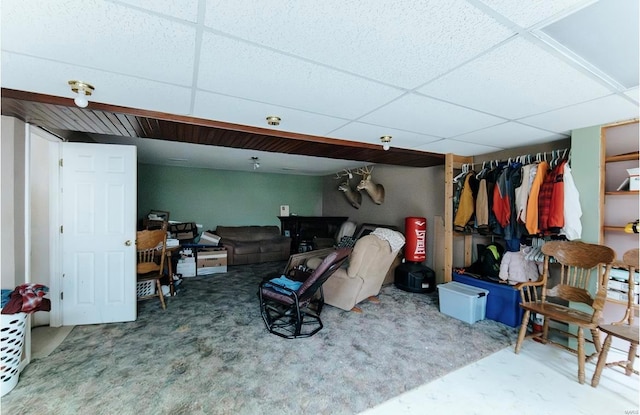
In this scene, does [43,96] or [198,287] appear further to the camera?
[198,287]

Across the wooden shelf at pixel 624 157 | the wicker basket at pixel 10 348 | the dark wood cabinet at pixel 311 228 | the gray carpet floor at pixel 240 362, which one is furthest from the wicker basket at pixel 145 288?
the wooden shelf at pixel 624 157

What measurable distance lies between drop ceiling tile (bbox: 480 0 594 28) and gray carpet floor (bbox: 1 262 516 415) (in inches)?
89.6

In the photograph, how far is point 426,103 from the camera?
197cm

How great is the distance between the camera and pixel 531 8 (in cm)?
102

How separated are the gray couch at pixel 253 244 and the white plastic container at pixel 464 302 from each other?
→ 3.90m

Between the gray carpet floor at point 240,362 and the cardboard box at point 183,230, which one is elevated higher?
the cardboard box at point 183,230

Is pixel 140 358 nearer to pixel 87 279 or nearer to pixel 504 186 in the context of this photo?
pixel 87 279

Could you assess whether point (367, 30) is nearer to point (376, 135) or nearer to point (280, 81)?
point (280, 81)

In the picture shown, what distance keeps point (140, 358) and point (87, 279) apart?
1266 millimetres

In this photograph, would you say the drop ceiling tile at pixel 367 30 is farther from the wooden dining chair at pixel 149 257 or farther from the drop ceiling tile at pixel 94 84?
the wooden dining chair at pixel 149 257

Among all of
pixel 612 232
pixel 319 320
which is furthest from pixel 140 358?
pixel 612 232

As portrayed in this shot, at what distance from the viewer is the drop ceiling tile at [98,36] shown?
3.45ft

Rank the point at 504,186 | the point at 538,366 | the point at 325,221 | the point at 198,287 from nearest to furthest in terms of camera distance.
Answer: the point at 538,366 → the point at 504,186 → the point at 198,287 → the point at 325,221

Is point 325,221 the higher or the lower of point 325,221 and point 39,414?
the higher
